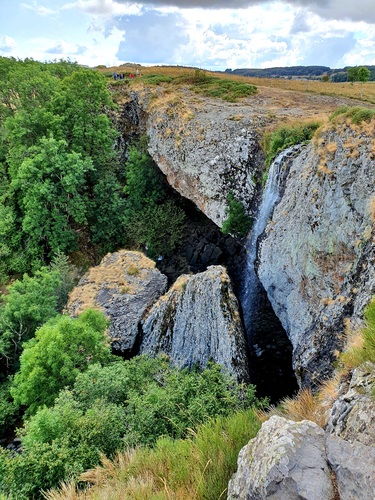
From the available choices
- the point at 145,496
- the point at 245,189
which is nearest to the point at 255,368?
the point at 245,189

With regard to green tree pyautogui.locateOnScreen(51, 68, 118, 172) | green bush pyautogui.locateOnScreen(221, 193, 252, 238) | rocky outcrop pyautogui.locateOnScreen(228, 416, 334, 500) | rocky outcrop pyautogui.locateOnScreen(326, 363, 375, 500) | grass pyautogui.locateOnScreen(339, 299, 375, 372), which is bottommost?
rocky outcrop pyautogui.locateOnScreen(228, 416, 334, 500)

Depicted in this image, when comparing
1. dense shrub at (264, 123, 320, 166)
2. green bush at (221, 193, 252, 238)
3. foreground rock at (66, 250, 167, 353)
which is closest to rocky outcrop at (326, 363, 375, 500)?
foreground rock at (66, 250, 167, 353)

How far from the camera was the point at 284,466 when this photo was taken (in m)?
4.07

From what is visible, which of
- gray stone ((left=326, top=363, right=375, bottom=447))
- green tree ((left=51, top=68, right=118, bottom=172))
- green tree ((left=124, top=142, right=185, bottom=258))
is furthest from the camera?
green tree ((left=51, top=68, right=118, bottom=172))

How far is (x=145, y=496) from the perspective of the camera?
191 inches

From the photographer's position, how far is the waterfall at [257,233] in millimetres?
16000

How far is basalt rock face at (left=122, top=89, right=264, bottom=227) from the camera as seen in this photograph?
19.6 meters

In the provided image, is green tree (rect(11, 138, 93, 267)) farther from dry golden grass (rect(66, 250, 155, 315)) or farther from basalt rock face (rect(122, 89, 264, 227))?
basalt rock face (rect(122, 89, 264, 227))

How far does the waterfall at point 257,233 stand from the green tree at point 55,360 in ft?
26.8

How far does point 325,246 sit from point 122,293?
33.4ft

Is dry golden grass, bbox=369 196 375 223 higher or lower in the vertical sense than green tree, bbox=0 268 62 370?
higher

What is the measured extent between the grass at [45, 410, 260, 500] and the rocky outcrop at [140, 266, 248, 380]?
7.06 metres

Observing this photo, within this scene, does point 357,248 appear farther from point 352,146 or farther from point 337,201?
point 352,146

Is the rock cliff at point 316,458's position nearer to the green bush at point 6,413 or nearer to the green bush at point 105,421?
the green bush at point 105,421
